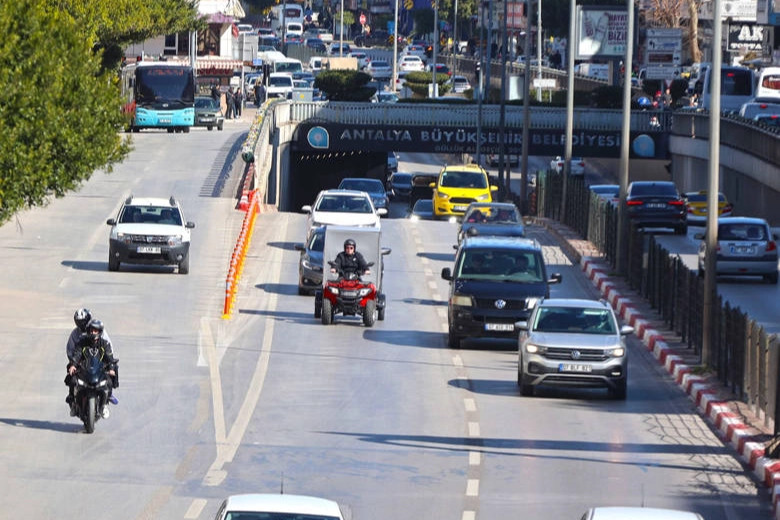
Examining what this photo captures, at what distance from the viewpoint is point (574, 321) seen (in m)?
25.4

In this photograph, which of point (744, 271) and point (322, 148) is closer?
point (744, 271)

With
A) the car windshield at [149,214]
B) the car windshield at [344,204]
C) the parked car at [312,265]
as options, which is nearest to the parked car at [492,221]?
the car windshield at [344,204]

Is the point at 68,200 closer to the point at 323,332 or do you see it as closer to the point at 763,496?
the point at 323,332

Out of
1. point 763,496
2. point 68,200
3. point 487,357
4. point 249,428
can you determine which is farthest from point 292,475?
point 68,200

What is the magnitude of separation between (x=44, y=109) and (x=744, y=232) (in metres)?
17.1

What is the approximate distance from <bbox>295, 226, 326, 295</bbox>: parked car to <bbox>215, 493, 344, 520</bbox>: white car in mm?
24386

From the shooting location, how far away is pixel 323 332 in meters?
31.7

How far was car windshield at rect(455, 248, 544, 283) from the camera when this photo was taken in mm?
30703

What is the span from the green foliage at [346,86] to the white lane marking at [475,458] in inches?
3075

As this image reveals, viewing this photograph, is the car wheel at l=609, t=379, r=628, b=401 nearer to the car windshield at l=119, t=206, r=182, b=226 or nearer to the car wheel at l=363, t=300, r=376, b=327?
A: the car wheel at l=363, t=300, r=376, b=327

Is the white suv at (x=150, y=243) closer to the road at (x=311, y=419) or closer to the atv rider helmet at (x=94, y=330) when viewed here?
A: the road at (x=311, y=419)

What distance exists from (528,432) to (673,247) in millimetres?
27981

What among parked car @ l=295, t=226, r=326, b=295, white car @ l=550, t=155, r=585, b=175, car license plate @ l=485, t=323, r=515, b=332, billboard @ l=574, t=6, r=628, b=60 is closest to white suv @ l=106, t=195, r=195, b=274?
parked car @ l=295, t=226, r=326, b=295

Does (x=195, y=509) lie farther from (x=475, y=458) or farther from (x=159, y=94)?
(x=159, y=94)
